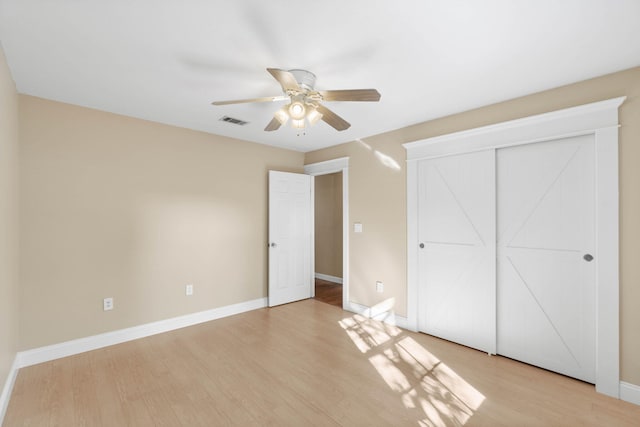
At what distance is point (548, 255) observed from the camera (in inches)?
101

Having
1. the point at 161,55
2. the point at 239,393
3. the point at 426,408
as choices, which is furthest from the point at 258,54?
the point at 426,408

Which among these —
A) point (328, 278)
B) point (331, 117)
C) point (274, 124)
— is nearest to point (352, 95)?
point (331, 117)

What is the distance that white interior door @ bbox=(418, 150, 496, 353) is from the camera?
2.90 m

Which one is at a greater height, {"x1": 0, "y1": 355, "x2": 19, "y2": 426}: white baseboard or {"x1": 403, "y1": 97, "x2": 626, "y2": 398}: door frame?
{"x1": 403, "y1": 97, "x2": 626, "y2": 398}: door frame

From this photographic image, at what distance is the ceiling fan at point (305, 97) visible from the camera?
6.36ft

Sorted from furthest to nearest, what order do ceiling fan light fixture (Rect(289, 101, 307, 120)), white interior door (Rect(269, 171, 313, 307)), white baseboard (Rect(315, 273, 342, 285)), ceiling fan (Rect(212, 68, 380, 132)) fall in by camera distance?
1. white baseboard (Rect(315, 273, 342, 285))
2. white interior door (Rect(269, 171, 313, 307))
3. ceiling fan light fixture (Rect(289, 101, 307, 120))
4. ceiling fan (Rect(212, 68, 380, 132))

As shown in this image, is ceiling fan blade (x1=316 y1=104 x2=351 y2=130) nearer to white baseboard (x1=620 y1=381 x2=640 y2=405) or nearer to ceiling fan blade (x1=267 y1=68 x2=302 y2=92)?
ceiling fan blade (x1=267 y1=68 x2=302 y2=92)

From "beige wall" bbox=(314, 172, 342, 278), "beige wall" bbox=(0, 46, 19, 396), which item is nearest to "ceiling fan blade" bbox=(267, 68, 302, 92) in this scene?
"beige wall" bbox=(0, 46, 19, 396)

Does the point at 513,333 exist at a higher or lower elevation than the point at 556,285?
lower

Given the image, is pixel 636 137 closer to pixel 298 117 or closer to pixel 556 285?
pixel 556 285

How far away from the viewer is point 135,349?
2.98 m

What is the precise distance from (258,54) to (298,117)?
0.50 meters

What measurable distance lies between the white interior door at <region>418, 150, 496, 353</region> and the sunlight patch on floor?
0.48 m

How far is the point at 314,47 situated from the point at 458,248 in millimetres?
2428
